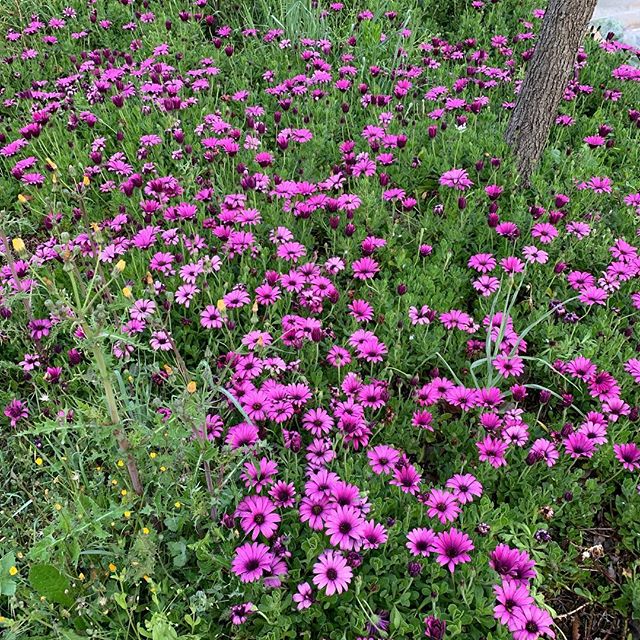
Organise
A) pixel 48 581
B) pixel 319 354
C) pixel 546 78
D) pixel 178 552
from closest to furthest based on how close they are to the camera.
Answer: pixel 48 581 → pixel 178 552 → pixel 319 354 → pixel 546 78

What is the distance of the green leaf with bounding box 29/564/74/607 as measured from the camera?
1719mm

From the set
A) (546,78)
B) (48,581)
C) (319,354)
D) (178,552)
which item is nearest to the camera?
(48,581)

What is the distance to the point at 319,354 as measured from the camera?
100 inches

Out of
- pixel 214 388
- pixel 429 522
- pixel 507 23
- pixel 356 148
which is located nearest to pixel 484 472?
pixel 429 522

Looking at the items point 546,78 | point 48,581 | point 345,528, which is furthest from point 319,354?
point 546,78

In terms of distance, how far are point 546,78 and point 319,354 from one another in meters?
1.84

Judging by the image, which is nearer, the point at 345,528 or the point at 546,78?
the point at 345,528

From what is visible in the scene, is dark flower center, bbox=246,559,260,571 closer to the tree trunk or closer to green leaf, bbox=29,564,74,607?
green leaf, bbox=29,564,74,607

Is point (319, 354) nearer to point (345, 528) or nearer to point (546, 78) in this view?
point (345, 528)

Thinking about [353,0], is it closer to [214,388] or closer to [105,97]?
[105,97]

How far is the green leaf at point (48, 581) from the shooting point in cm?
172

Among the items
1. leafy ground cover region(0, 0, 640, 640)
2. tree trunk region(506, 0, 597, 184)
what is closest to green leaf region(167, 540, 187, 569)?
leafy ground cover region(0, 0, 640, 640)

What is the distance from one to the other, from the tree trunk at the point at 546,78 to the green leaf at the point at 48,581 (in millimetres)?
2783

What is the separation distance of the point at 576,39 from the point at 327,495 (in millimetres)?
2479
